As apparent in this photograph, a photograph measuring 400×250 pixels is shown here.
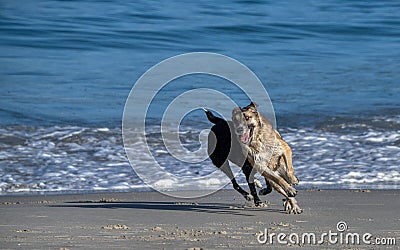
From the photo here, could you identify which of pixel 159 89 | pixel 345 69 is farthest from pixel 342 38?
pixel 159 89

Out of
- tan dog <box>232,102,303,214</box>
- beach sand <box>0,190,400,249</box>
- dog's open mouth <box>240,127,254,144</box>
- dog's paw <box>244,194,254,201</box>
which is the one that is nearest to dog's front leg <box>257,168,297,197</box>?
tan dog <box>232,102,303,214</box>

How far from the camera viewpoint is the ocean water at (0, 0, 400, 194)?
352 inches

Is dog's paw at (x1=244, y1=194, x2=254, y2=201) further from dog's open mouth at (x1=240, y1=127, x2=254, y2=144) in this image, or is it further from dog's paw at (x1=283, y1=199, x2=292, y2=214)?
dog's open mouth at (x1=240, y1=127, x2=254, y2=144)

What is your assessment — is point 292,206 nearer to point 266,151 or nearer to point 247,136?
point 266,151

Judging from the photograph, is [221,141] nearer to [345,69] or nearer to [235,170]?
[235,170]

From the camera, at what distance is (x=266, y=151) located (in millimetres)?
6504

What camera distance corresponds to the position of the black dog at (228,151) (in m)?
6.70

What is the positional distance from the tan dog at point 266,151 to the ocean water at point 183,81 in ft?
5.27

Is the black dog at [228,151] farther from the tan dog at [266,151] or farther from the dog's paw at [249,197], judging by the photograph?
the tan dog at [266,151]

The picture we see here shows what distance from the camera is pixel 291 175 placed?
6559 millimetres

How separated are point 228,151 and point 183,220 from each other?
89 cm

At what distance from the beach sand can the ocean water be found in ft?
2.54

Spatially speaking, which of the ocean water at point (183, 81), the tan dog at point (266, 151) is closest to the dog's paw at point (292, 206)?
the tan dog at point (266, 151)

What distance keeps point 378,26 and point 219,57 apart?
220 inches
